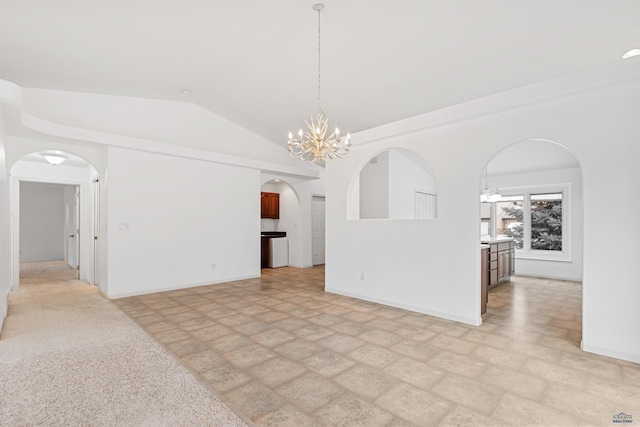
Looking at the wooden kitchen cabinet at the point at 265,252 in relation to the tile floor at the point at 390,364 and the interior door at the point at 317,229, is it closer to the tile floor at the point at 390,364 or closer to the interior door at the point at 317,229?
the interior door at the point at 317,229

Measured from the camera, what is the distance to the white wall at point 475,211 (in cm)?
283

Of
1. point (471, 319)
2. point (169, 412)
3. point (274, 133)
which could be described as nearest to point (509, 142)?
point (471, 319)

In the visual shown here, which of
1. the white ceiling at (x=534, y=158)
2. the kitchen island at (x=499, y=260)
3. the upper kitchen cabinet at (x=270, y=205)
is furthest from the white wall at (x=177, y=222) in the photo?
the white ceiling at (x=534, y=158)

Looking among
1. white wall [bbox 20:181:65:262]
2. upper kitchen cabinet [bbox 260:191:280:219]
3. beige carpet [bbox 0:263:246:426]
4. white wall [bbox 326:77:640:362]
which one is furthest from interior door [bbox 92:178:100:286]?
white wall [bbox 20:181:65:262]

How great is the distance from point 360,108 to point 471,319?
3.44 metres

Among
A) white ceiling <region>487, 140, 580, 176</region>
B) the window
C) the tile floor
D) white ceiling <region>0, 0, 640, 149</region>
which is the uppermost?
white ceiling <region>0, 0, 640, 149</region>

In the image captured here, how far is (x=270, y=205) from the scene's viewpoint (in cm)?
909

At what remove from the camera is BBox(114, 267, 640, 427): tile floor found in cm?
205

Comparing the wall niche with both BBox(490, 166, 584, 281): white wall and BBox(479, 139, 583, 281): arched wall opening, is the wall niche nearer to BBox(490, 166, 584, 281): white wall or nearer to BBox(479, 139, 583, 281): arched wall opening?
BBox(479, 139, 583, 281): arched wall opening

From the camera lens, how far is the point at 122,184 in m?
5.13

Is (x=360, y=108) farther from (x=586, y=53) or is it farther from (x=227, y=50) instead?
(x=586, y=53)

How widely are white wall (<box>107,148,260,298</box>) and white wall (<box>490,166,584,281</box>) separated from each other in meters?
6.11

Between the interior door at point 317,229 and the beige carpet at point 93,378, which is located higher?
the interior door at point 317,229

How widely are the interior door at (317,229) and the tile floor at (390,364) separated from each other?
14.0 feet
